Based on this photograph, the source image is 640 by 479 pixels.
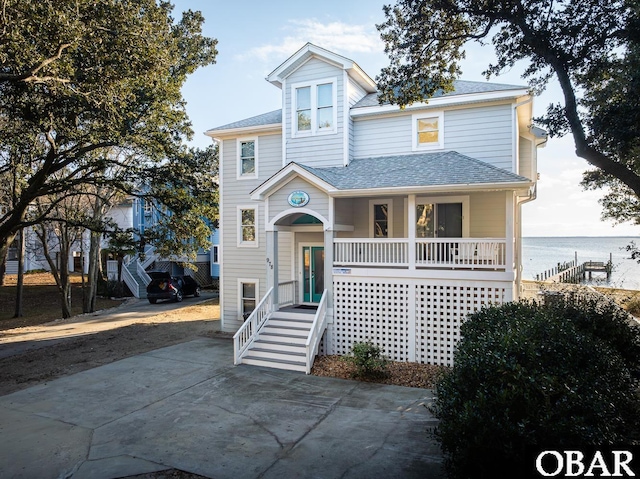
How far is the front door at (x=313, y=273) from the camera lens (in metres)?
13.9

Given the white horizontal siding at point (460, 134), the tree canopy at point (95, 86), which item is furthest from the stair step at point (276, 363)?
the white horizontal siding at point (460, 134)

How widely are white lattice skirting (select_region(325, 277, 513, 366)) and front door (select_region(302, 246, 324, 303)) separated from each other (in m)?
2.20

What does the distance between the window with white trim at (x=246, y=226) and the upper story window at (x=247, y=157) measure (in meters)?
1.37

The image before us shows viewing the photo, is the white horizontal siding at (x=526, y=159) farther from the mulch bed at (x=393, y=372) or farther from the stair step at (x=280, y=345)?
the stair step at (x=280, y=345)

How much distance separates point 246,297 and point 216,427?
840 centimetres

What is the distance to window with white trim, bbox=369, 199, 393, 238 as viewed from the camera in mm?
13336

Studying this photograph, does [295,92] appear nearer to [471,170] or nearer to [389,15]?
[389,15]

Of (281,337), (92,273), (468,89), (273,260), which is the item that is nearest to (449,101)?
(468,89)

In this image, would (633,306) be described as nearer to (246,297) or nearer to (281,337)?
(281,337)

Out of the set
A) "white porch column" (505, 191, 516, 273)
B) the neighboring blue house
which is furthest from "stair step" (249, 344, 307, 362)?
the neighboring blue house

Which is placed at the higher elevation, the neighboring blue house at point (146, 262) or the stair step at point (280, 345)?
the neighboring blue house at point (146, 262)

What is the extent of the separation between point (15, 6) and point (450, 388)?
33.8 ft

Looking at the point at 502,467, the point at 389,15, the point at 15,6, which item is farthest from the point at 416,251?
the point at 15,6

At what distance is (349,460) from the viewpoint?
5.86m
